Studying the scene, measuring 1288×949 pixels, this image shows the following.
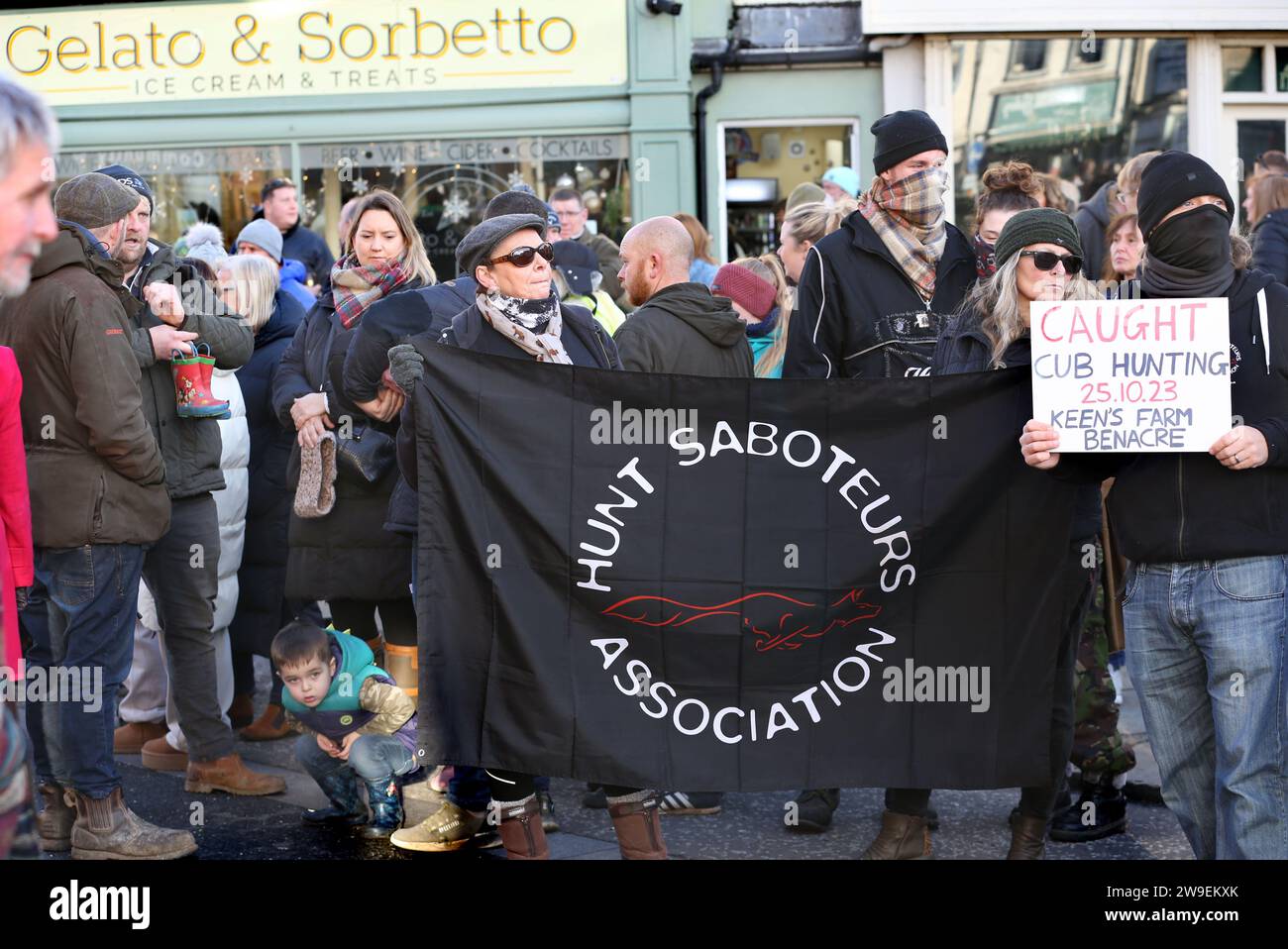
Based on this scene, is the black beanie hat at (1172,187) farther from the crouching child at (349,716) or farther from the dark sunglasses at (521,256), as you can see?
the crouching child at (349,716)

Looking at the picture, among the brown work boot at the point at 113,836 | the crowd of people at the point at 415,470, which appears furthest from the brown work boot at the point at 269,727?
the brown work boot at the point at 113,836

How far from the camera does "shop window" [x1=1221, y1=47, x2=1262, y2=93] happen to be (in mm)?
13703

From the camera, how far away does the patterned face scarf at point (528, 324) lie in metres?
5.11

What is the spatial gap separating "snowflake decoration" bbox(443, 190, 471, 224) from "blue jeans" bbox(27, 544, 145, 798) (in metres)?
8.67

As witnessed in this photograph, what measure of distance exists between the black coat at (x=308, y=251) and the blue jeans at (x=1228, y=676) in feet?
24.7

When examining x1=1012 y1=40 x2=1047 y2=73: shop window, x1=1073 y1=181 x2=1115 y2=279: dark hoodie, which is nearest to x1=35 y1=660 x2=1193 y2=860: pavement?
x1=1073 y1=181 x2=1115 y2=279: dark hoodie

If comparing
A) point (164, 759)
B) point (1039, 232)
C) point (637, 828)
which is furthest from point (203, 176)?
point (1039, 232)

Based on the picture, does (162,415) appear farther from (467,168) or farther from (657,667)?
(467,168)

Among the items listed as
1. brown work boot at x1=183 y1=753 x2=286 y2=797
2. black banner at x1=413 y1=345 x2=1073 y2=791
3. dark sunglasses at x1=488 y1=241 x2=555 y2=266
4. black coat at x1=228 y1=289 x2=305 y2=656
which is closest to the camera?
black banner at x1=413 y1=345 x2=1073 y2=791

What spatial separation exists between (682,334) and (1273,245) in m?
3.83

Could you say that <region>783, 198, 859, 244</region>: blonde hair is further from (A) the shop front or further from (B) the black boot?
(A) the shop front

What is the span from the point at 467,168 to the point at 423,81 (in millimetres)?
829

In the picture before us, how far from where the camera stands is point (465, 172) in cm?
1383

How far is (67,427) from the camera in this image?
539cm
